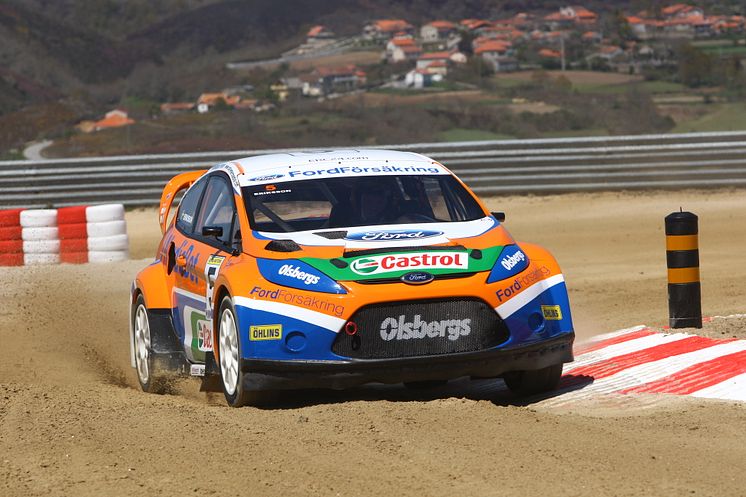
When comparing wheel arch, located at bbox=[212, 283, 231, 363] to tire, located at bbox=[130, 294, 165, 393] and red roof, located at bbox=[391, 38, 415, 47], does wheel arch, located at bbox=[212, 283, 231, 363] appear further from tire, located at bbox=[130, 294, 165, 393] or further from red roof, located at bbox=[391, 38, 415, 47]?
red roof, located at bbox=[391, 38, 415, 47]

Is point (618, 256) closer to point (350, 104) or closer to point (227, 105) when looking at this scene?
point (350, 104)

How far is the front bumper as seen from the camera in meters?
6.86

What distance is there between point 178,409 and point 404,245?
57.4 inches

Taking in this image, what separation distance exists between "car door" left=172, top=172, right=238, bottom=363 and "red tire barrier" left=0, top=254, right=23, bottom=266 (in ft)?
23.5

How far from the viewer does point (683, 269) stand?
363 inches

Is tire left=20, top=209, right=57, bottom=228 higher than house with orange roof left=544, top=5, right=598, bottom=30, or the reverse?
tire left=20, top=209, right=57, bottom=228

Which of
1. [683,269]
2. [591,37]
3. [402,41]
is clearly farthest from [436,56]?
[683,269]

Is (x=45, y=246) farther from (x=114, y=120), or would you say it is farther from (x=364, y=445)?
(x=114, y=120)

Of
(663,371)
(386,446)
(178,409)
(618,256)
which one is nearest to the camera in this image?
(386,446)

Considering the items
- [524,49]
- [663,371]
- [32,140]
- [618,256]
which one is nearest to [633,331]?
[663,371]

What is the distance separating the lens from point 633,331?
955cm

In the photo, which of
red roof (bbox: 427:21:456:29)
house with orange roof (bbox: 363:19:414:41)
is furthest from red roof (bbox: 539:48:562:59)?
red roof (bbox: 427:21:456:29)

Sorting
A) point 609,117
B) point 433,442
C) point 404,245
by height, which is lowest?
point 609,117

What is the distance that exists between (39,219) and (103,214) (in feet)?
2.47
